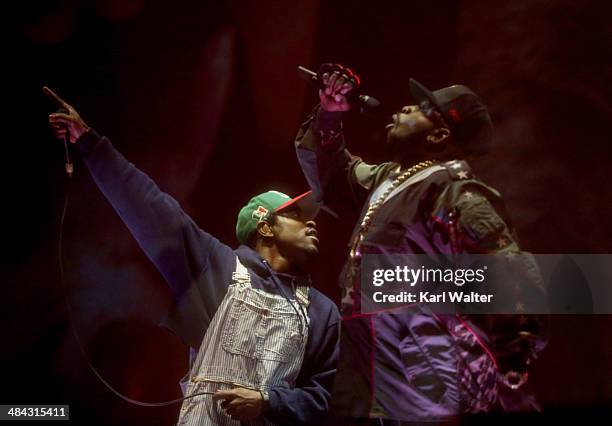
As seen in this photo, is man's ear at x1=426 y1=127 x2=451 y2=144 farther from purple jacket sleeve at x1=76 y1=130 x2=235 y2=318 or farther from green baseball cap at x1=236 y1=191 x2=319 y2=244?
purple jacket sleeve at x1=76 y1=130 x2=235 y2=318

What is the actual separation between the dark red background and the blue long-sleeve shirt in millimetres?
278

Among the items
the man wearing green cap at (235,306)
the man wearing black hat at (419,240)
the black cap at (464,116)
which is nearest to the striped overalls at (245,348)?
the man wearing green cap at (235,306)

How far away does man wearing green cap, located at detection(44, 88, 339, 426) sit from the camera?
2203mm

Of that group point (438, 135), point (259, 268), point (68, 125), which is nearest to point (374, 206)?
point (438, 135)

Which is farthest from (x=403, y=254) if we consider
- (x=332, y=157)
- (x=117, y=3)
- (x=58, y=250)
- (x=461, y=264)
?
(x=117, y=3)

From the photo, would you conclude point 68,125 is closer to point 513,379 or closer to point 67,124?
point 67,124

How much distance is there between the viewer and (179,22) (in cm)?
285

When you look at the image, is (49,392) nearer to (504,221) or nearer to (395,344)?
(395,344)

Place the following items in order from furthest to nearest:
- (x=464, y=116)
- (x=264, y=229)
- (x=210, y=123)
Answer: (x=210, y=123) < (x=264, y=229) < (x=464, y=116)

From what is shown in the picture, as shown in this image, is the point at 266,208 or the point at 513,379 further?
the point at 266,208

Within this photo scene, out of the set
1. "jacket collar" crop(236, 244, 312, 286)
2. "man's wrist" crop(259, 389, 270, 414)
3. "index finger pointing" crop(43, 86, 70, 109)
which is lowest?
"man's wrist" crop(259, 389, 270, 414)

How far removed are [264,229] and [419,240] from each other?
57 centimetres

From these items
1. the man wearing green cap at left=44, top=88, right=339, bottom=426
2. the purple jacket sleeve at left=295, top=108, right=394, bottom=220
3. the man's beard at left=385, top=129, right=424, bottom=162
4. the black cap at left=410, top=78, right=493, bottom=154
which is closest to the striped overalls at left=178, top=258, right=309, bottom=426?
the man wearing green cap at left=44, top=88, right=339, bottom=426

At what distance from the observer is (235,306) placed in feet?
7.53
